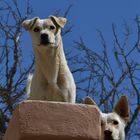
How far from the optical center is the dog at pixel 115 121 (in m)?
5.20

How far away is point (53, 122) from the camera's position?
12.1ft

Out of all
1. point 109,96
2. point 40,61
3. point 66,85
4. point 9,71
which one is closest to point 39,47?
point 40,61

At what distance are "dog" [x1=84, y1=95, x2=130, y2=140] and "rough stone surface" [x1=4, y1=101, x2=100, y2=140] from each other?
130 cm

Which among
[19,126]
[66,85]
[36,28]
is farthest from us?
[36,28]

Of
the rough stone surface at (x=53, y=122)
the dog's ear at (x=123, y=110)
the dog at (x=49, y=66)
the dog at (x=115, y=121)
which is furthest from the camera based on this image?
the dog's ear at (x=123, y=110)

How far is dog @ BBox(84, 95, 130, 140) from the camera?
520cm

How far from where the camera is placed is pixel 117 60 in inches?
401

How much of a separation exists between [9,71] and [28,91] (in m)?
5.18

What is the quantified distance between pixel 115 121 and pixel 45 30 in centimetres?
107

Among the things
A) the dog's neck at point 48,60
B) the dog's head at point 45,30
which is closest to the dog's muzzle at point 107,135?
the dog's neck at point 48,60

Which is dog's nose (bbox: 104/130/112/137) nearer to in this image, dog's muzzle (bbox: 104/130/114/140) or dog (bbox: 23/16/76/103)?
dog's muzzle (bbox: 104/130/114/140)

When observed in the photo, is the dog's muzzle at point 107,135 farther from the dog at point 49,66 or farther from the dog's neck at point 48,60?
the dog's neck at point 48,60

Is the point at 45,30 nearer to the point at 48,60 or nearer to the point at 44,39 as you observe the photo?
the point at 44,39

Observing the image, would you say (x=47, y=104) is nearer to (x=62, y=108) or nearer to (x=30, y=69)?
(x=62, y=108)
